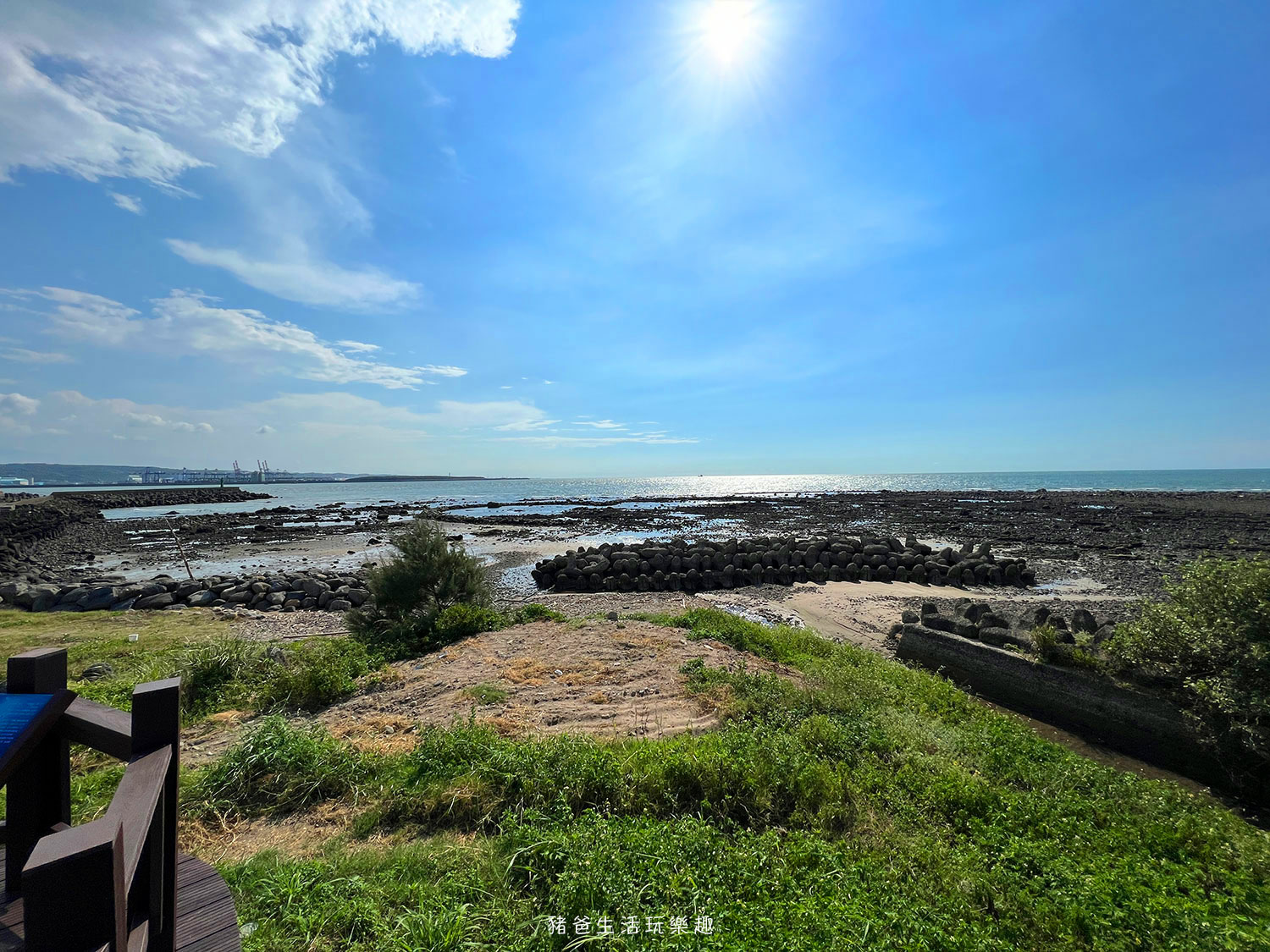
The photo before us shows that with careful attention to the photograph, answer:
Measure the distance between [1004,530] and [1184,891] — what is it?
3692 centimetres

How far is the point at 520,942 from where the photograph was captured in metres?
2.85

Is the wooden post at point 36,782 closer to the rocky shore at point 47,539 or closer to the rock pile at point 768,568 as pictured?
the rock pile at point 768,568

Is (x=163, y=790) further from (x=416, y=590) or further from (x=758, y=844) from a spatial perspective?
(x=416, y=590)

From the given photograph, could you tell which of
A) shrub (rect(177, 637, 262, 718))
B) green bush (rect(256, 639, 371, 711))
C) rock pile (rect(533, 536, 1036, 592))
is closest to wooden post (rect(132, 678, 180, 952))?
green bush (rect(256, 639, 371, 711))

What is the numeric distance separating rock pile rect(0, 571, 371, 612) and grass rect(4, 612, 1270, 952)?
1210 centimetres

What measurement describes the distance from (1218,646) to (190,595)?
74.5ft

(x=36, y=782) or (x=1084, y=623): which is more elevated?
(x=36, y=782)

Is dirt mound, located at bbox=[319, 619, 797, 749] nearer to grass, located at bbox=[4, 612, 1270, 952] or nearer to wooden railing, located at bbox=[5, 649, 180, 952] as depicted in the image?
grass, located at bbox=[4, 612, 1270, 952]

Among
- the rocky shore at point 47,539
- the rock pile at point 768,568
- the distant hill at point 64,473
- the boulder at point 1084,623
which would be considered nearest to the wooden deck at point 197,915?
the boulder at point 1084,623

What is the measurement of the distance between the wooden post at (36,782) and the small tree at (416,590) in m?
7.66

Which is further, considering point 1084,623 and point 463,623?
point 463,623

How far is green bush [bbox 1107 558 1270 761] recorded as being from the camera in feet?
18.3

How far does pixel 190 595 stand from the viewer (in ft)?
51.7

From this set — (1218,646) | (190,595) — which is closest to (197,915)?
(1218,646)
